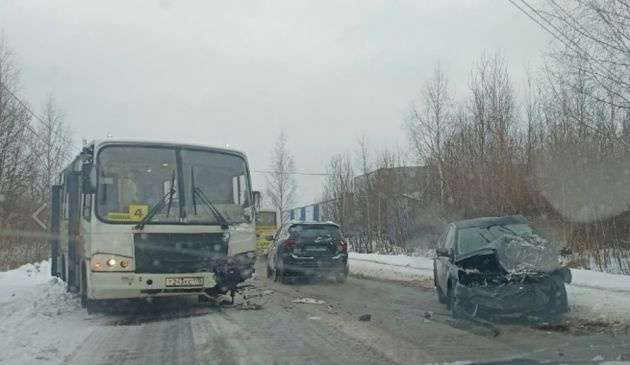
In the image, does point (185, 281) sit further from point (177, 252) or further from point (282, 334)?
point (282, 334)

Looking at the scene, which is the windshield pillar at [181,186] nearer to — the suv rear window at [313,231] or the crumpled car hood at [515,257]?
the crumpled car hood at [515,257]

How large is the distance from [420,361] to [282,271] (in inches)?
451

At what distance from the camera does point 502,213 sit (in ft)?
75.5

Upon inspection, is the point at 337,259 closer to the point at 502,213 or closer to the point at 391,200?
A: the point at 502,213

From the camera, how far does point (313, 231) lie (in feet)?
59.9

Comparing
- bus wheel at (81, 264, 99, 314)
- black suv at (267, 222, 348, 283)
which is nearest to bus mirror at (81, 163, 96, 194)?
bus wheel at (81, 264, 99, 314)

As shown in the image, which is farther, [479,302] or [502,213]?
[502,213]

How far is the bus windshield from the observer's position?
10.6m

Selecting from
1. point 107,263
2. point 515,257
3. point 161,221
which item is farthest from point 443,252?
point 107,263

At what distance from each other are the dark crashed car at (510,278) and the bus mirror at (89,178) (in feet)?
19.9

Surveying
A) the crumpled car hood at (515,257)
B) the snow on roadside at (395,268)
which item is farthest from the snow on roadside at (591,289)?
the crumpled car hood at (515,257)

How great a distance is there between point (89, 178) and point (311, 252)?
28.1 ft

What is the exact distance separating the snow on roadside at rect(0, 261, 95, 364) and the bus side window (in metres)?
1.75

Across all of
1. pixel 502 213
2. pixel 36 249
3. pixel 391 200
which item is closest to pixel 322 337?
pixel 502 213
